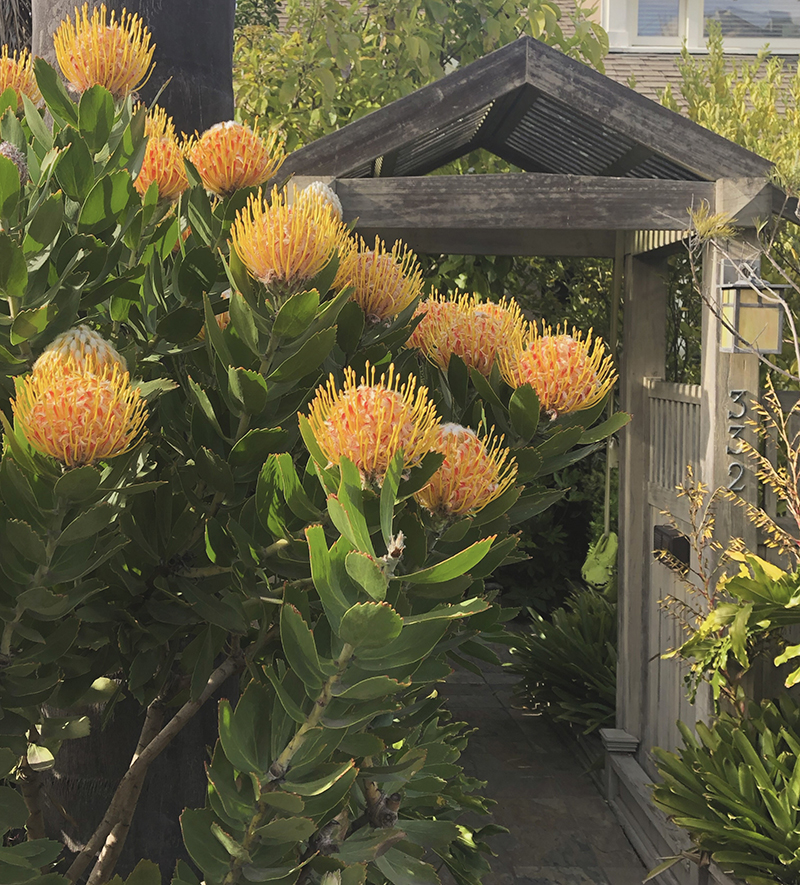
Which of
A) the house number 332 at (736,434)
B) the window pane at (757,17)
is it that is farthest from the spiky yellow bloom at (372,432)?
the window pane at (757,17)

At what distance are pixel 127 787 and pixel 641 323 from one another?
4.29m

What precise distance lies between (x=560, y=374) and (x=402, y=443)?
0.33m

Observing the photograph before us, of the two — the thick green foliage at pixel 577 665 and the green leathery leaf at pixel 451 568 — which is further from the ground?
the green leathery leaf at pixel 451 568

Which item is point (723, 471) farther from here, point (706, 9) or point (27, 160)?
point (706, 9)

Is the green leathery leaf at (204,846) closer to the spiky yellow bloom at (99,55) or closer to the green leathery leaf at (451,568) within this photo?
the green leathery leaf at (451,568)

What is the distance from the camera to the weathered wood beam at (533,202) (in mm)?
4031

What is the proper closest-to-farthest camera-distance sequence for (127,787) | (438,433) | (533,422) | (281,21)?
1. (438,433)
2. (533,422)
3. (127,787)
4. (281,21)

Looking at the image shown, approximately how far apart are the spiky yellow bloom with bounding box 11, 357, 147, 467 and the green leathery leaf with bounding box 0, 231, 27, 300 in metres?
0.17

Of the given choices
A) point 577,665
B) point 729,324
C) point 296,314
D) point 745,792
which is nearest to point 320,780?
point 296,314

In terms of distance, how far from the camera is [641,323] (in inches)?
205

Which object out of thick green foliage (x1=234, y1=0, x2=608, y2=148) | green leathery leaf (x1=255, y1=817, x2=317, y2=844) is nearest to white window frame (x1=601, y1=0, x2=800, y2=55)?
thick green foliage (x1=234, y1=0, x2=608, y2=148)

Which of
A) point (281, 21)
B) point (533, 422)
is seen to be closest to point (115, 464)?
point (533, 422)

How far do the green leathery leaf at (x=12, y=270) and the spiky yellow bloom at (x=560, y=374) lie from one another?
0.54 metres

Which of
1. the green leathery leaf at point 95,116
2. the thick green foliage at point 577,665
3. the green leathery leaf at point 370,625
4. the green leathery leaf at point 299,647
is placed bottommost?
the thick green foliage at point 577,665
